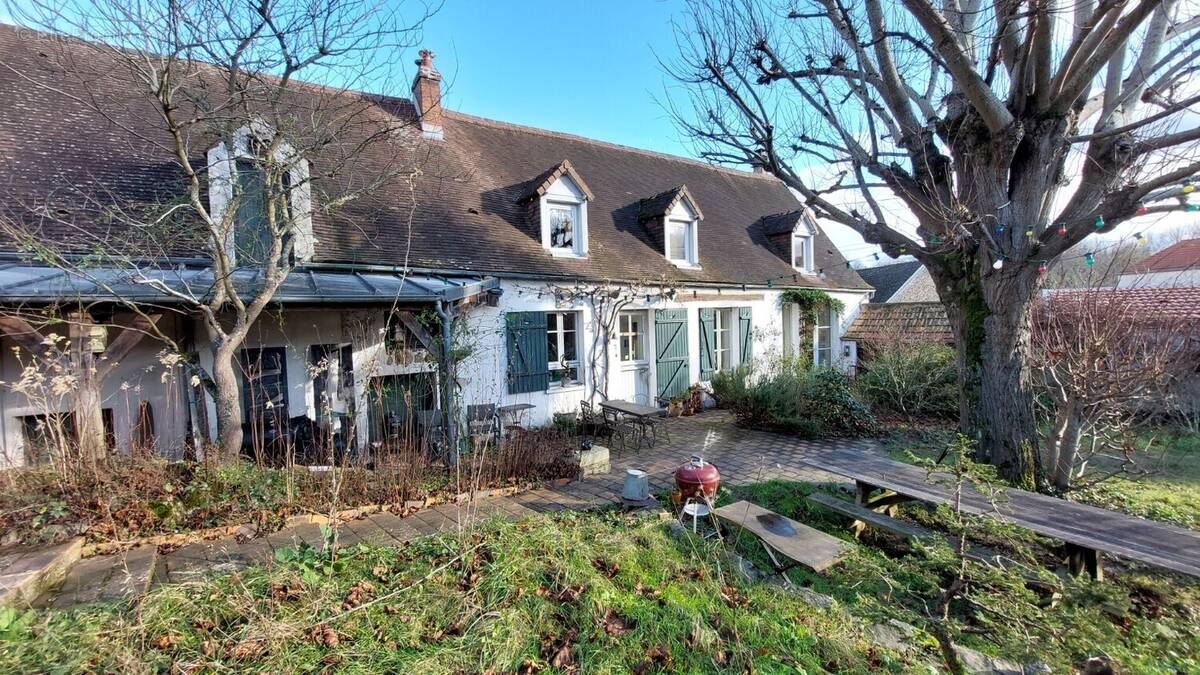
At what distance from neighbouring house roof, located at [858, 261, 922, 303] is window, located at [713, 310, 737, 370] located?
14066 millimetres

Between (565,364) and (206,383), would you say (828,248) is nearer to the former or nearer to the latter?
(565,364)

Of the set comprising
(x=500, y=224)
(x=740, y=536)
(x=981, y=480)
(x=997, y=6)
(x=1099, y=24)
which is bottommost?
(x=740, y=536)

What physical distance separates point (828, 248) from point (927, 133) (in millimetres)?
11192

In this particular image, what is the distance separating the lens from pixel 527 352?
9.38 metres

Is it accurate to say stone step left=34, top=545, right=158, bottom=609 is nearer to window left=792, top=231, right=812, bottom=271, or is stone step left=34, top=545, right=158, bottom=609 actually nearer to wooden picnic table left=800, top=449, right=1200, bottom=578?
wooden picnic table left=800, top=449, right=1200, bottom=578

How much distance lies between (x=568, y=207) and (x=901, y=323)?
32.2ft

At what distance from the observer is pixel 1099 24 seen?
482cm

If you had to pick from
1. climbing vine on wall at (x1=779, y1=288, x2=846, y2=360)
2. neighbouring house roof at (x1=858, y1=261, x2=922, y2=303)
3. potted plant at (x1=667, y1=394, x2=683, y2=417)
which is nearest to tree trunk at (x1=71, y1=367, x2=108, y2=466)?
potted plant at (x1=667, y1=394, x2=683, y2=417)

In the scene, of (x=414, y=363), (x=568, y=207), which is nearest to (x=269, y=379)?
(x=414, y=363)

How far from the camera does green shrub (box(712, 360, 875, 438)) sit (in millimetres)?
9203

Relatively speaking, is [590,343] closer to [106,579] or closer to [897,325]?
[106,579]

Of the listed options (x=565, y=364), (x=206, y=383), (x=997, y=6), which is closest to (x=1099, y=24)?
(x=997, y=6)

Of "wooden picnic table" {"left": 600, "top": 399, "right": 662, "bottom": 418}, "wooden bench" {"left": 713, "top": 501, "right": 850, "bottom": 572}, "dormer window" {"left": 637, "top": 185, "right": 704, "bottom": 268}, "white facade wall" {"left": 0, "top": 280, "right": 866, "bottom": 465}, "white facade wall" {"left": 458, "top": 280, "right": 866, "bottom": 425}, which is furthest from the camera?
"dormer window" {"left": 637, "top": 185, "right": 704, "bottom": 268}

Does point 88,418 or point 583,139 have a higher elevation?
point 583,139
